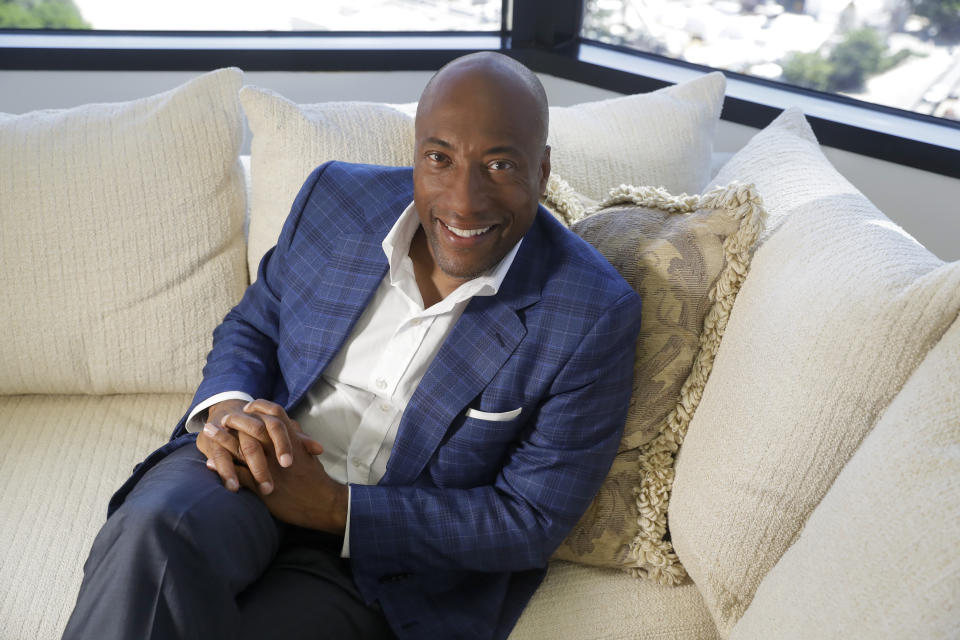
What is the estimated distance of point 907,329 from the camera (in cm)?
105

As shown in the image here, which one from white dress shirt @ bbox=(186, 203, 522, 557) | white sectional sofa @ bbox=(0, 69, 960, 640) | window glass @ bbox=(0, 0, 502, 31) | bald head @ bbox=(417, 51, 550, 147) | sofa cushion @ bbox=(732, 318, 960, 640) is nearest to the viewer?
sofa cushion @ bbox=(732, 318, 960, 640)

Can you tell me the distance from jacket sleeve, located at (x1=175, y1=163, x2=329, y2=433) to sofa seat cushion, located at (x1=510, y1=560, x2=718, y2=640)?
1.92 feet

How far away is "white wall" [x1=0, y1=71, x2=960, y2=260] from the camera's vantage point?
1940 millimetres

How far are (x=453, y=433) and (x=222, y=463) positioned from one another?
0.35m

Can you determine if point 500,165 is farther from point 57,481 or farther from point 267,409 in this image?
point 57,481

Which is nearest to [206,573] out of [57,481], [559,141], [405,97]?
[57,481]

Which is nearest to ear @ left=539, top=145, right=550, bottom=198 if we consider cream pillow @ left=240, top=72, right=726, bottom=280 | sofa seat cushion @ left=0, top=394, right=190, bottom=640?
cream pillow @ left=240, top=72, right=726, bottom=280

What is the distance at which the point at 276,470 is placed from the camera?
127 centimetres

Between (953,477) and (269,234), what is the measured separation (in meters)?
1.23

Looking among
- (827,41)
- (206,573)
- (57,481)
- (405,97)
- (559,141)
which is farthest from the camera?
(405,97)

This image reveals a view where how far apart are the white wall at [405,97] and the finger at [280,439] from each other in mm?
1369

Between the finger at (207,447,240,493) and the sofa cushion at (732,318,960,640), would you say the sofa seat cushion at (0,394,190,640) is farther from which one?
the sofa cushion at (732,318,960,640)

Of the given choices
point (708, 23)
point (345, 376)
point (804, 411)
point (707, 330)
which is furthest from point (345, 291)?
point (708, 23)

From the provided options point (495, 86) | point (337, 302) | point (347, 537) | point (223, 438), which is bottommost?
point (347, 537)
